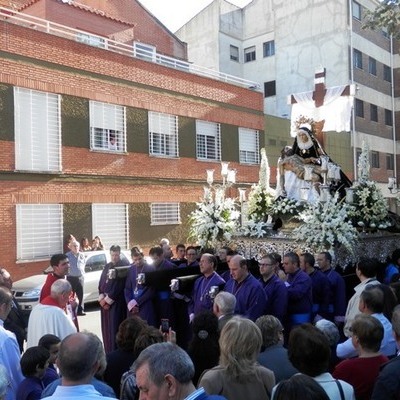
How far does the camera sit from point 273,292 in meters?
6.64

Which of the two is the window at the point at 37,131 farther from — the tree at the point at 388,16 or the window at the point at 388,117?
the window at the point at 388,117

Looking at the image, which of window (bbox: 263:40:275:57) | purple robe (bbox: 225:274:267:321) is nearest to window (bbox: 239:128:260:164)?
window (bbox: 263:40:275:57)

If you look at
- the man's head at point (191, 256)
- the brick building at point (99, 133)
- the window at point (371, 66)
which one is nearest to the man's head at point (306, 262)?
the man's head at point (191, 256)

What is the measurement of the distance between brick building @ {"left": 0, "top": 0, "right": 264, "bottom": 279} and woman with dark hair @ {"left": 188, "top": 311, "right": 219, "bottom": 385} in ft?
41.3

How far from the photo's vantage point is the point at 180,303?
8.63 meters

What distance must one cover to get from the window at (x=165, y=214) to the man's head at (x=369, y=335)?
16.8m

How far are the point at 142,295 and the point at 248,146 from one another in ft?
57.3

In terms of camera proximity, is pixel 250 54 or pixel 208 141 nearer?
pixel 208 141

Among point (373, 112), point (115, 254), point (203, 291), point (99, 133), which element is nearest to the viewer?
point (203, 291)

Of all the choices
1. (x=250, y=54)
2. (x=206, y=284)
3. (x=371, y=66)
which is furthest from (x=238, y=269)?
(x=250, y=54)

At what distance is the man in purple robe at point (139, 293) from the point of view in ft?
26.9

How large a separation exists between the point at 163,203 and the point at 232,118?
5644 millimetres

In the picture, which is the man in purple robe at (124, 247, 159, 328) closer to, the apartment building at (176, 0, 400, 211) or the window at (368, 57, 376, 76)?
the apartment building at (176, 0, 400, 211)

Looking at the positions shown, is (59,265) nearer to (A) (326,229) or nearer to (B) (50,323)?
(B) (50,323)
